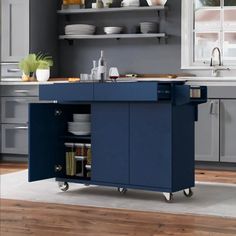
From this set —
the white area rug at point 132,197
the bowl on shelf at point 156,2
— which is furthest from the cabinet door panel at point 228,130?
the bowl on shelf at point 156,2

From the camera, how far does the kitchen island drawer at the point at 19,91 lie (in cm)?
613

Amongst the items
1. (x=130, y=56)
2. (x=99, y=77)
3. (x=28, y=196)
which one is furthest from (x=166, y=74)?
(x=28, y=196)

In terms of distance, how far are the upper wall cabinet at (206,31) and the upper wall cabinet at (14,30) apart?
1.71 m

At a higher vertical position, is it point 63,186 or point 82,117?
point 82,117

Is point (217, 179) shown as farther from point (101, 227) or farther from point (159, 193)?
point (101, 227)

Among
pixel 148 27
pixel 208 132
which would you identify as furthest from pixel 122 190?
pixel 148 27

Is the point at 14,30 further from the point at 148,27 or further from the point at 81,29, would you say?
the point at 148,27

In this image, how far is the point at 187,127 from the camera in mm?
3992

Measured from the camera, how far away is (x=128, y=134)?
156 inches

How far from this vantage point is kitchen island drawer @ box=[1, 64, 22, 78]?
6316mm

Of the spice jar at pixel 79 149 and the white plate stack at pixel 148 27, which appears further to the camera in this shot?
the white plate stack at pixel 148 27

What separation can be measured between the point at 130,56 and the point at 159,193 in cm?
257

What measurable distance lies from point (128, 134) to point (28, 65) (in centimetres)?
250

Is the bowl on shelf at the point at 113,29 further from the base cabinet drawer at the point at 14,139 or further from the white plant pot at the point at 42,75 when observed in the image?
the base cabinet drawer at the point at 14,139
